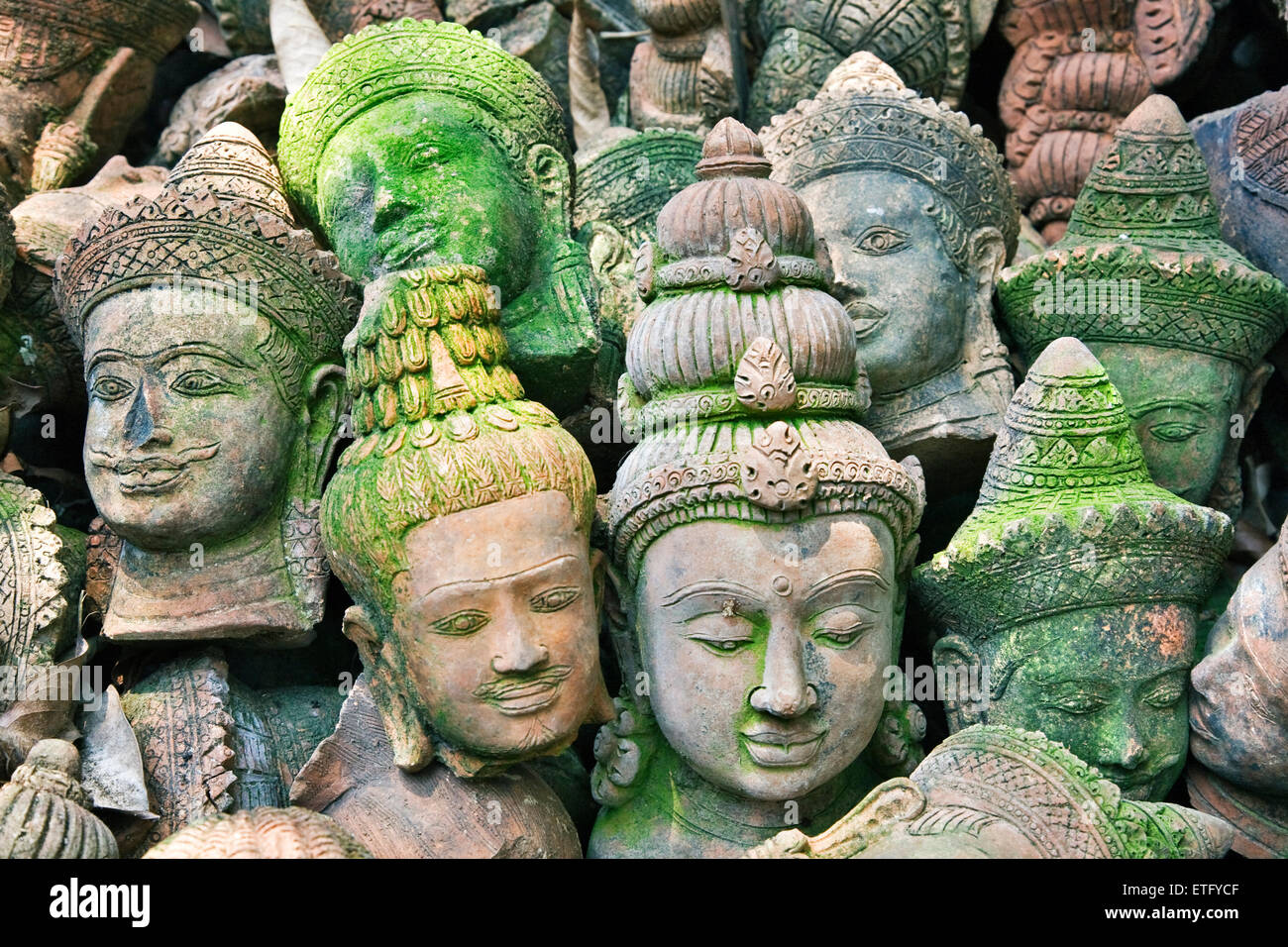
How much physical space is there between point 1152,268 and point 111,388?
2.80m

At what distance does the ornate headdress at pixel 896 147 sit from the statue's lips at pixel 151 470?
6.22 feet

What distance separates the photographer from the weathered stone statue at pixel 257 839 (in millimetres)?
4070

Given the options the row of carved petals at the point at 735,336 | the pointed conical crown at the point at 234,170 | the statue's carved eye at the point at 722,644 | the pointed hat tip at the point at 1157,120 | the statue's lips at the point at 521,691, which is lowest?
the statue's lips at the point at 521,691

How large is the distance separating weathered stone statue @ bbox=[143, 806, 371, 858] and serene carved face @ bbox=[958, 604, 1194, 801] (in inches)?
68.0

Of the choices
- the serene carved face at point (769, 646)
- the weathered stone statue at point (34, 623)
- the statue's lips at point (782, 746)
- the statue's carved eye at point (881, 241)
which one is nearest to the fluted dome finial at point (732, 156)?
the statue's carved eye at point (881, 241)

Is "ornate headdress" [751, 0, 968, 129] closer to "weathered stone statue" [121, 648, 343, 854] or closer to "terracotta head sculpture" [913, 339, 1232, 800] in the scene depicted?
"terracotta head sculpture" [913, 339, 1232, 800]

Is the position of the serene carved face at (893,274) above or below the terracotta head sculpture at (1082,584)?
above

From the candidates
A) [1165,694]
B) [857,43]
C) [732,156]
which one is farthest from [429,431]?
[857,43]

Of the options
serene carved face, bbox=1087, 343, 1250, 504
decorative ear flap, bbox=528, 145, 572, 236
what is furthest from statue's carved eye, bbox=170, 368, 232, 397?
serene carved face, bbox=1087, 343, 1250, 504

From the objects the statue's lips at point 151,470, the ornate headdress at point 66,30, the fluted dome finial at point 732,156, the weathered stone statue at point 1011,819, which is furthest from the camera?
the ornate headdress at point 66,30

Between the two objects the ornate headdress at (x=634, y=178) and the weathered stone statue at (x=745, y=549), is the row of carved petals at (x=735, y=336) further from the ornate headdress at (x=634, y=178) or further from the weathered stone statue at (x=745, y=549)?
the ornate headdress at (x=634, y=178)

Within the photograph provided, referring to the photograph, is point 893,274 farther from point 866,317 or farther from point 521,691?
point 521,691

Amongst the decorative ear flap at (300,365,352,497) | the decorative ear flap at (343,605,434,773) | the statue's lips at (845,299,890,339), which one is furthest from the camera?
the statue's lips at (845,299,890,339)

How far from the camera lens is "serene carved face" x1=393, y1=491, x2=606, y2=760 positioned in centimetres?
451
